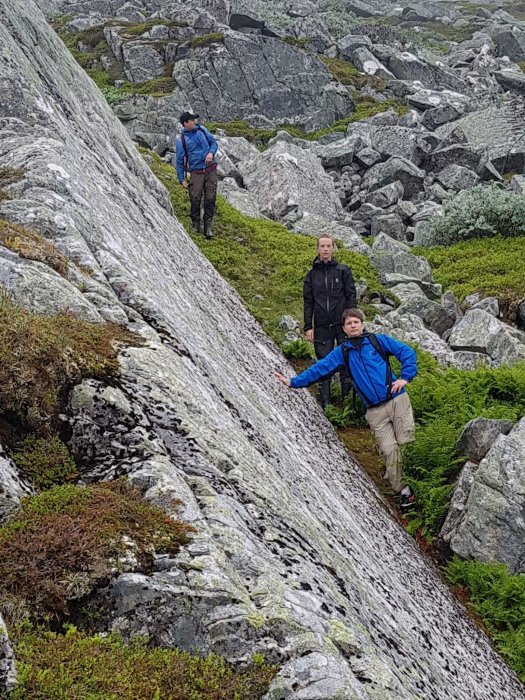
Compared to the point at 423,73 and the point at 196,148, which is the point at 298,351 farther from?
the point at 423,73

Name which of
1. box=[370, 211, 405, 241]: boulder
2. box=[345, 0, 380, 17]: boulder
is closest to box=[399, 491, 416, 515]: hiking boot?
box=[370, 211, 405, 241]: boulder

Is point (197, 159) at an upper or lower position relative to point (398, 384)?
upper

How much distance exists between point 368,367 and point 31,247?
19.5 ft

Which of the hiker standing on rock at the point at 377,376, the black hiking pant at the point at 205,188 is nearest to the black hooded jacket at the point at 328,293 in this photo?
the hiker standing on rock at the point at 377,376

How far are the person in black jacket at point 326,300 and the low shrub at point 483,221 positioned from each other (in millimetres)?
16489

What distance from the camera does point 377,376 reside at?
10727 millimetres

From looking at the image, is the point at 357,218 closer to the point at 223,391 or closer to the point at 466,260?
the point at 466,260

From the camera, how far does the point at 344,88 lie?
2085 inches

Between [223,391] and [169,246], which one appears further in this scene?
[169,246]

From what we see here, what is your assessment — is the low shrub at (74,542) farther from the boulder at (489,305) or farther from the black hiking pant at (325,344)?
the boulder at (489,305)

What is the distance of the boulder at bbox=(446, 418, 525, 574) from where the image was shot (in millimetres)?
9820

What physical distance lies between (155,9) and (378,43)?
26770mm

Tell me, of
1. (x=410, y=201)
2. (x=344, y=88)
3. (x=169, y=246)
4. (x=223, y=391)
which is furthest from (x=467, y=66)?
(x=223, y=391)

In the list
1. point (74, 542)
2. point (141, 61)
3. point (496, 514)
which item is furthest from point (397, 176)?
point (74, 542)
